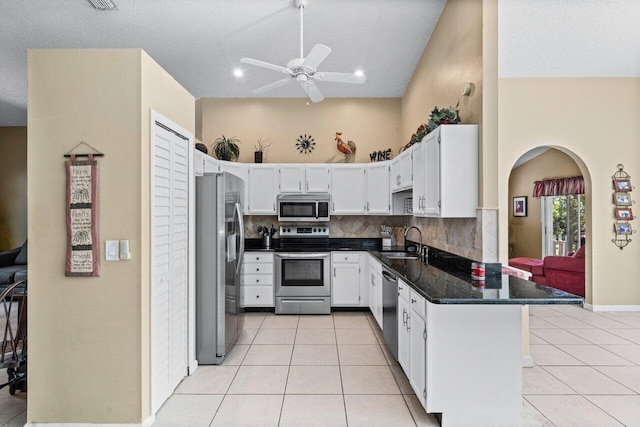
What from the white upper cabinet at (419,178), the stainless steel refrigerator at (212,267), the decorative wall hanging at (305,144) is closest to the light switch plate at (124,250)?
the stainless steel refrigerator at (212,267)

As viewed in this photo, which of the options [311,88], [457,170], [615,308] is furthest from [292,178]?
[615,308]

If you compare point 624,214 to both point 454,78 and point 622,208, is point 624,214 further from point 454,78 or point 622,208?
point 454,78

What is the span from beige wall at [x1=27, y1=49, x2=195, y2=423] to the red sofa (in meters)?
6.12

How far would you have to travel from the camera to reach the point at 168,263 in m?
2.55

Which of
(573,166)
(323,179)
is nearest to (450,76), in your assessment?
(323,179)

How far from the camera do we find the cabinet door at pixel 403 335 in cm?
264

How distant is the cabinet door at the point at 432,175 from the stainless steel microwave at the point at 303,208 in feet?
6.45

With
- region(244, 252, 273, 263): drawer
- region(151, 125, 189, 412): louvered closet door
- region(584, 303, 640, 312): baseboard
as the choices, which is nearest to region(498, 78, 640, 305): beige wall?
region(584, 303, 640, 312): baseboard

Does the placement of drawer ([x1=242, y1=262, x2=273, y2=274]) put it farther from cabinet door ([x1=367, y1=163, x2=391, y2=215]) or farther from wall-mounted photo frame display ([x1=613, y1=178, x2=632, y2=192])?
wall-mounted photo frame display ([x1=613, y1=178, x2=632, y2=192])

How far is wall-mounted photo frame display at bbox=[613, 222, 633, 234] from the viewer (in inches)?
188

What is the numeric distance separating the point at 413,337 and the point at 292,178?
3186mm

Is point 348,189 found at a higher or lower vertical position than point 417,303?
higher

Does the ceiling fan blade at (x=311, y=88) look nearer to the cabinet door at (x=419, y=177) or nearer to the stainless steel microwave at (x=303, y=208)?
the cabinet door at (x=419, y=177)

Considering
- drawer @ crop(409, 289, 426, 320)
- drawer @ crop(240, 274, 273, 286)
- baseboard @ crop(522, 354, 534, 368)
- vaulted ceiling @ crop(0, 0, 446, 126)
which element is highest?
vaulted ceiling @ crop(0, 0, 446, 126)
